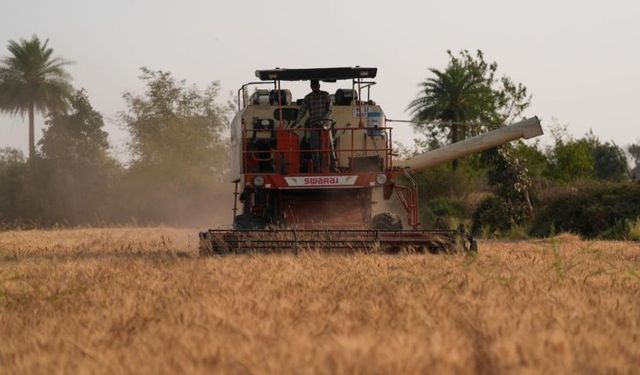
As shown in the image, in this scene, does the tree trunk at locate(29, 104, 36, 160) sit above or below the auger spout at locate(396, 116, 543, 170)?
above

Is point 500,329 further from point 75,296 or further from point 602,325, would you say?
point 75,296

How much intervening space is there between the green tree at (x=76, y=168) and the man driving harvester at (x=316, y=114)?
148 feet

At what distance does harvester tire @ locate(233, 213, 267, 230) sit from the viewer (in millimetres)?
16875

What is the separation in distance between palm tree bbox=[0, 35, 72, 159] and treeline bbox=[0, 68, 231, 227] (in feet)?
7.10

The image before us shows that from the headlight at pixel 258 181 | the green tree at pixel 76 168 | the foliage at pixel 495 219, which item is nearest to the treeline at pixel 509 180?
the foliage at pixel 495 219

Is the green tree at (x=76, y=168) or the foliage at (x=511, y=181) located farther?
the green tree at (x=76, y=168)

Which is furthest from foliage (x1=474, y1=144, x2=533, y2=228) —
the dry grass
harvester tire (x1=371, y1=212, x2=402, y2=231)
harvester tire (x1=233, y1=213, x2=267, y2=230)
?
the dry grass

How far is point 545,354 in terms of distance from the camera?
16.4 ft

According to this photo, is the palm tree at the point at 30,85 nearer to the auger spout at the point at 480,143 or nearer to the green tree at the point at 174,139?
the green tree at the point at 174,139

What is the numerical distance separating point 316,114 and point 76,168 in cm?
4945

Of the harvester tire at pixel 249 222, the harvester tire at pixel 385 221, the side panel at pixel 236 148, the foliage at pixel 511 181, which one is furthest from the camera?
the foliage at pixel 511 181

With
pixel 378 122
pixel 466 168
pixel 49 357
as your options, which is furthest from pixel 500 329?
pixel 466 168

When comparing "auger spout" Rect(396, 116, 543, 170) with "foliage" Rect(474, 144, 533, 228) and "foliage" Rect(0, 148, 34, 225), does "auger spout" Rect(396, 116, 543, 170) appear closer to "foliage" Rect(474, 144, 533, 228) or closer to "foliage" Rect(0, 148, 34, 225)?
"foliage" Rect(474, 144, 533, 228)

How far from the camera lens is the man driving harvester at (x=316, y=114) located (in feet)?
55.7
